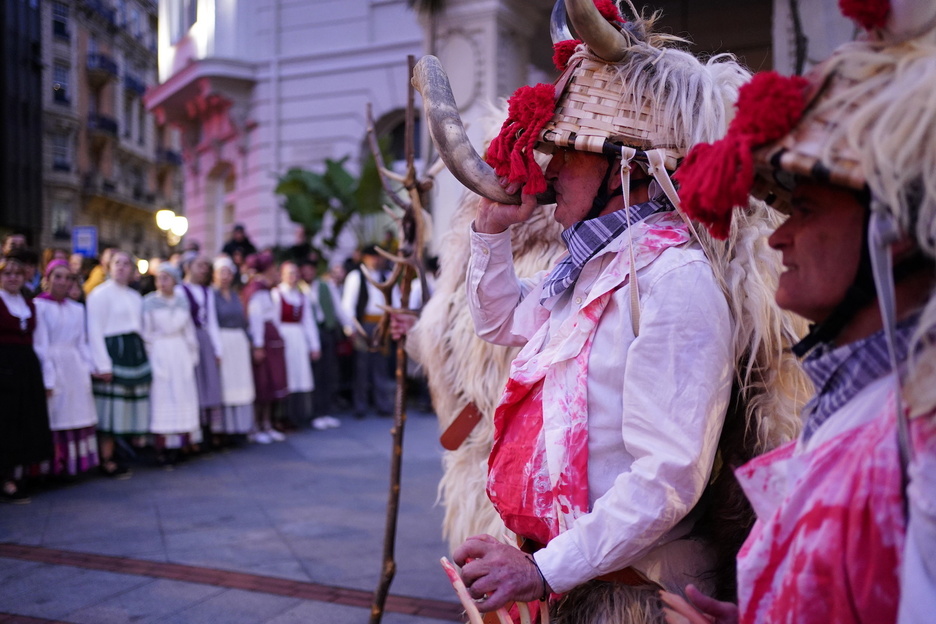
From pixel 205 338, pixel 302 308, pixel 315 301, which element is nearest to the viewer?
pixel 205 338

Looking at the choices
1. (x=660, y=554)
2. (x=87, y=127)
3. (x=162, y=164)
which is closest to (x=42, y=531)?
(x=660, y=554)

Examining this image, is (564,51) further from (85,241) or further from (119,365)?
(85,241)

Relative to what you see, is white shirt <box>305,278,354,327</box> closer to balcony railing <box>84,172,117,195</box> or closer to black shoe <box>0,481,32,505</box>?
black shoe <box>0,481,32,505</box>

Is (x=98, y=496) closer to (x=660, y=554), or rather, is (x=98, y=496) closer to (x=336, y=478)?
(x=336, y=478)

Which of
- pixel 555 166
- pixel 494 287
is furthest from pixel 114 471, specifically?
pixel 555 166

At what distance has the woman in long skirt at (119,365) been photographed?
7.42 meters

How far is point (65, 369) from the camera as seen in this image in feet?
22.7

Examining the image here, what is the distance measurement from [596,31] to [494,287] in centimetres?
77

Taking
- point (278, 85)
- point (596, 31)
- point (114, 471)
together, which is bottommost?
point (114, 471)

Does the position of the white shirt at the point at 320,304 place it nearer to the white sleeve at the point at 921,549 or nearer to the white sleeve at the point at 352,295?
the white sleeve at the point at 352,295

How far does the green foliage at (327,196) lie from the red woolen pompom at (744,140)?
42.6 feet

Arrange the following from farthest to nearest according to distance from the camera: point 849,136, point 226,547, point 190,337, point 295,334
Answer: point 295,334 < point 190,337 < point 226,547 < point 849,136

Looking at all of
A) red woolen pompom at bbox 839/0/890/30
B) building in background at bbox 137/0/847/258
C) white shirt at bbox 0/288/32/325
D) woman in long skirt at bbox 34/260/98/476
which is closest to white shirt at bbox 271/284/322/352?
woman in long skirt at bbox 34/260/98/476

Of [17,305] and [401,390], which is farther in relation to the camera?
[17,305]
